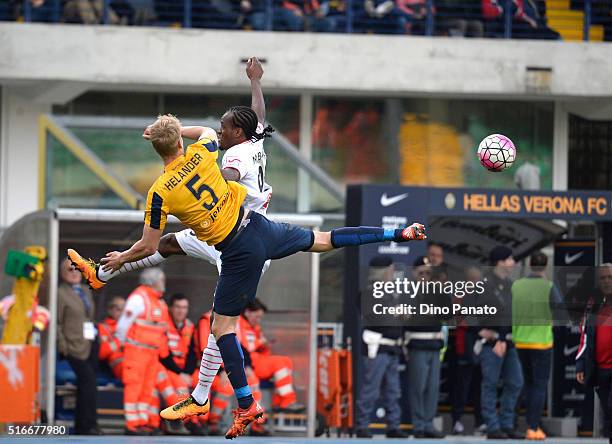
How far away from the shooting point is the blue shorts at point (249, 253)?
12172 millimetres

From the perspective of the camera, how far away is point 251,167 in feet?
41.3

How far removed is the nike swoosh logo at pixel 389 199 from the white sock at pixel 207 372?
5840 millimetres

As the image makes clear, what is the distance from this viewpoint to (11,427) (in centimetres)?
1572

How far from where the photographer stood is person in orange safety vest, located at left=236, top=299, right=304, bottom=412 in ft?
60.4

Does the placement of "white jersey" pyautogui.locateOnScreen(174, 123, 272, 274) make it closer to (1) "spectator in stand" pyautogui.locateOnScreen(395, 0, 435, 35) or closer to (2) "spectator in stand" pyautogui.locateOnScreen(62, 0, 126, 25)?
(2) "spectator in stand" pyautogui.locateOnScreen(62, 0, 126, 25)

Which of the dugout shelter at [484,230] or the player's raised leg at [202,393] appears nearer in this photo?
the player's raised leg at [202,393]

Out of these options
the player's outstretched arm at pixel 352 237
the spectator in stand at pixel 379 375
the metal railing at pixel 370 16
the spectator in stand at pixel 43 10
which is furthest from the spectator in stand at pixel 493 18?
the player's outstretched arm at pixel 352 237

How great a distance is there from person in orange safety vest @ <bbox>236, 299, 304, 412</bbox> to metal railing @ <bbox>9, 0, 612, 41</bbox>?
7205mm

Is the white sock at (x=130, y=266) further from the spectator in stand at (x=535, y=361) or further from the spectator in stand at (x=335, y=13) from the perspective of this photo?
the spectator in stand at (x=335, y=13)

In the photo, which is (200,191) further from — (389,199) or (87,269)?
(389,199)

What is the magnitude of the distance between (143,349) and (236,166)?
220 inches

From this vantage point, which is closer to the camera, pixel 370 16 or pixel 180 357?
pixel 180 357

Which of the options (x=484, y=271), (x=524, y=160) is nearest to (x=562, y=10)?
(x=524, y=160)

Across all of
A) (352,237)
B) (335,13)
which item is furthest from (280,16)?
(352,237)
